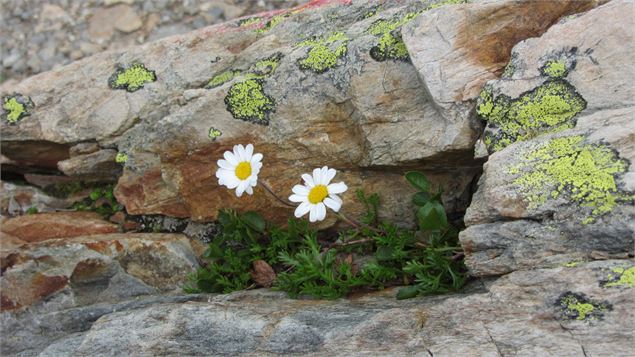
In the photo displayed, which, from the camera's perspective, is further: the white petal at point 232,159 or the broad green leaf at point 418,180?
the white petal at point 232,159

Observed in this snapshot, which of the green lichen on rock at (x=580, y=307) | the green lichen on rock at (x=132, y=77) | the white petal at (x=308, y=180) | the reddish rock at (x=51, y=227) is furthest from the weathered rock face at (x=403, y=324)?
the green lichen on rock at (x=132, y=77)

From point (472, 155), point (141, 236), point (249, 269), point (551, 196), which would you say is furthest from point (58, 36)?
point (551, 196)

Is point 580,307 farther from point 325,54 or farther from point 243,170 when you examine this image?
point 325,54

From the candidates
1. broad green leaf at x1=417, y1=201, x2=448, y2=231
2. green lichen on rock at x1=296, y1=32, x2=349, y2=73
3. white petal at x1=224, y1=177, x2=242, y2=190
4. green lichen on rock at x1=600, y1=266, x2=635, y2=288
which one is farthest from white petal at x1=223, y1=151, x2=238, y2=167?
green lichen on rock at x1=600, y1=266, x2=635, y2=288

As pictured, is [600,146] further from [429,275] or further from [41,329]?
[41,329]

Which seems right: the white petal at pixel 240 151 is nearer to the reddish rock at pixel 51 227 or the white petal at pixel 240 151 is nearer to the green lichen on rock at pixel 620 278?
the reddish rock at pixel 51 227

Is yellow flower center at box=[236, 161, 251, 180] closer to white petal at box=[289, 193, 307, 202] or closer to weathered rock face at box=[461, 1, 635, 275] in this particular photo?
white petal at box=[289, 193, 307, 202]
